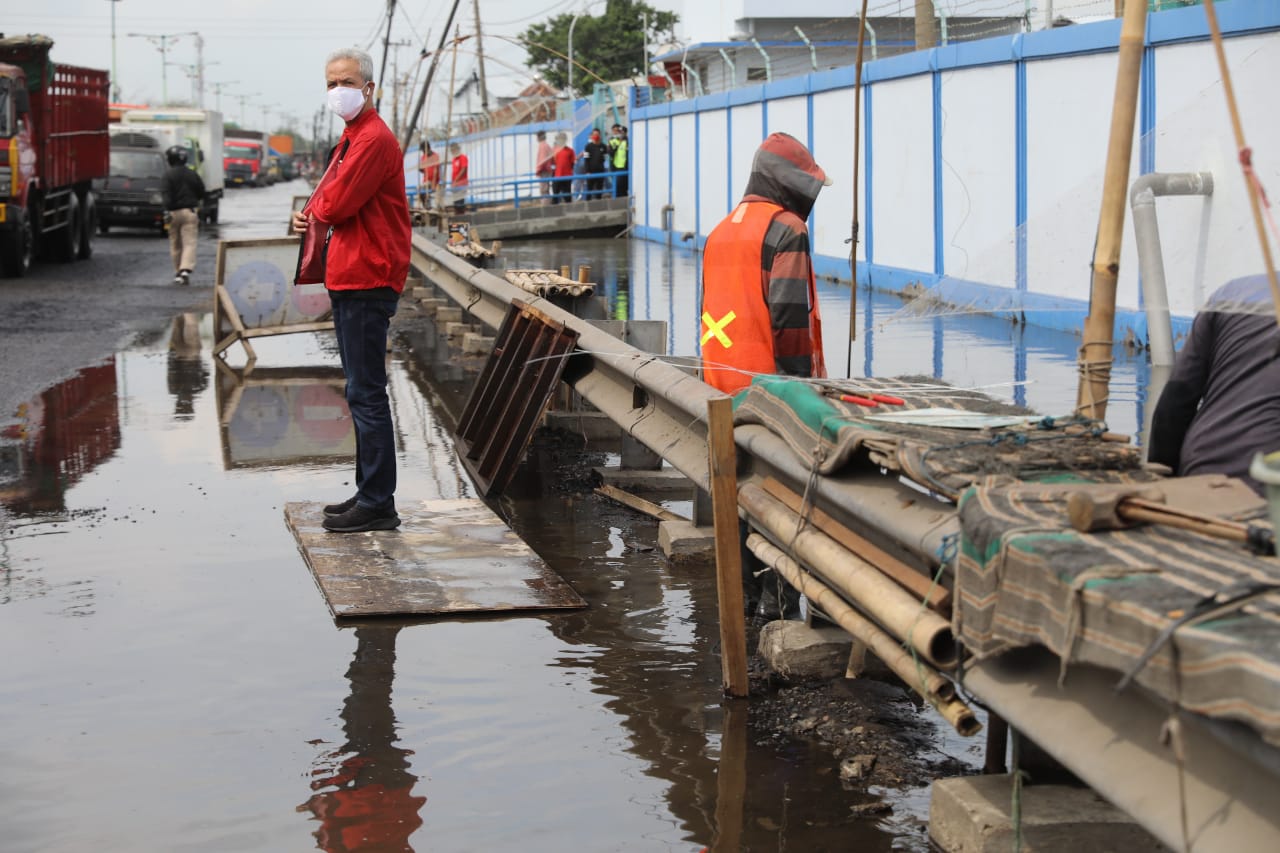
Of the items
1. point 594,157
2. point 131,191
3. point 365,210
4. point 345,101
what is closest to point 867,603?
point 365,210

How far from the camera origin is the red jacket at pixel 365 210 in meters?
7.09

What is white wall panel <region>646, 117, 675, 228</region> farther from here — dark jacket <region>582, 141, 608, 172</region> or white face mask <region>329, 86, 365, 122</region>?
white face mask <region>329, 86, 365, 122</region>

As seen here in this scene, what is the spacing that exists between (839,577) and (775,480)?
1.07 metres

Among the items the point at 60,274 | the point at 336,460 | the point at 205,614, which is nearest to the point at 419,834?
the point at 205,614

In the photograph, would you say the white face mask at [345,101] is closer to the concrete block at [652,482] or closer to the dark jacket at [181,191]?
the concrete block at [652,482]

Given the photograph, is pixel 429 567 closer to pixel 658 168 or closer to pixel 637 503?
pixel 637 503

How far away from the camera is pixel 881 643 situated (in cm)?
416

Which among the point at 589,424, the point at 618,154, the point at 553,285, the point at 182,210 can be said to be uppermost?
the point at 618,154

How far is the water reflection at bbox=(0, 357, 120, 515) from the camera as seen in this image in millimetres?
8578

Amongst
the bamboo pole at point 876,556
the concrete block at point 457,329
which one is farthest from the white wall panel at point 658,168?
the bamboo pole at point 876,556

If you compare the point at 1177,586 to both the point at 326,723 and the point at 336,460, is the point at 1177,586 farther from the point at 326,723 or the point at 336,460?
the point at 336,460

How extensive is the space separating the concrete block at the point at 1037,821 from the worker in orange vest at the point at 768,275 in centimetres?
264

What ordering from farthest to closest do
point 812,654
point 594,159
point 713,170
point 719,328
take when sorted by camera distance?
point 594,159, point 713,170, point 719,328, point 812,654

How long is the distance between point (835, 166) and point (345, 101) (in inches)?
705
